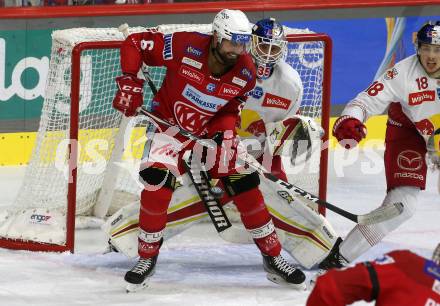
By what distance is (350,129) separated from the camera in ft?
15.3

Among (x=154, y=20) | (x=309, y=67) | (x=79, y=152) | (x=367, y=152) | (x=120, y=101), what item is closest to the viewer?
(x=120, y=101)

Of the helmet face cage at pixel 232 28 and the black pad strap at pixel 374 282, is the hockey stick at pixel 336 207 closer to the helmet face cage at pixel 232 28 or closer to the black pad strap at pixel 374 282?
the helmet face cage at pixel 232 28

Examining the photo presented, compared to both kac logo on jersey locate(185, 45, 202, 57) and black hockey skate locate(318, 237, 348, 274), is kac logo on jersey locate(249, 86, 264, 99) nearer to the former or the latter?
kac logo on jersey locate(185, 45, 202, 57)

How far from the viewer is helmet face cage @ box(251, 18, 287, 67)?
4.86m

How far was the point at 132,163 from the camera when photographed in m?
6.27

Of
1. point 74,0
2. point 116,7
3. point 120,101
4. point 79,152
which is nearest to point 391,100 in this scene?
point 120,101

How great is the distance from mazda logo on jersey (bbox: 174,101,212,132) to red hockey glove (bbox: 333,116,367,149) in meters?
0.53

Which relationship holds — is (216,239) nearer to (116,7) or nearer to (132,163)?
(132,163)

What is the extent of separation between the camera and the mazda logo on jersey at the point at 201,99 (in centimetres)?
482

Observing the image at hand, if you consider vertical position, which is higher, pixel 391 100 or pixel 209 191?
pixel 391 100

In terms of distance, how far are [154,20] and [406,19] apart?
1.69 m

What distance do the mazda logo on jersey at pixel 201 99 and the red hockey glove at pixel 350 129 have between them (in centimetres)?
46

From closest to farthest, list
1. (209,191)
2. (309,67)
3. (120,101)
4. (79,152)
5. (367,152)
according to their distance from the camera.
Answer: (120,101)
(209,191)
(79,152)
(309,67)
(367,152)

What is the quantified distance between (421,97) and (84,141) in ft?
5.63
